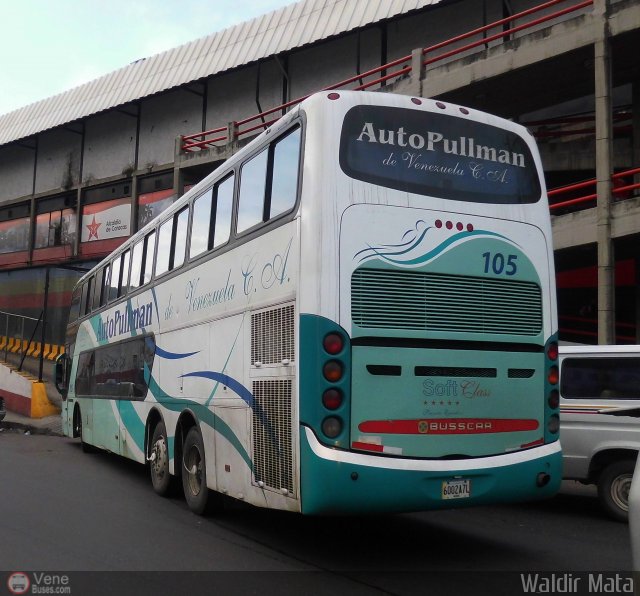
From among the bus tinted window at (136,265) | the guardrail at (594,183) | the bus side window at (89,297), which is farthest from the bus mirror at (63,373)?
the guardrail at (594,183)

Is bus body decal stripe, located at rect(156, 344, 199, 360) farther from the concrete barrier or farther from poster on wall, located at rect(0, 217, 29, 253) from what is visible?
poster on wall, located at rect(0, 217, 29, 253)

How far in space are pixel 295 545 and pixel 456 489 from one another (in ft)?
6.27

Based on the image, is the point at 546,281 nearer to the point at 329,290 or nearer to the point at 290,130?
the point at 329,290

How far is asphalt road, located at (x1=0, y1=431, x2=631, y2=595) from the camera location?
6.33 m

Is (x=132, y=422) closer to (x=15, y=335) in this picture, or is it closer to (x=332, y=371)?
(x=332, y=371)

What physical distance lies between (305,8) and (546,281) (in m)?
19.4

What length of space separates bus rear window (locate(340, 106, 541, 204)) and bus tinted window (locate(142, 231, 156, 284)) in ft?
17.9

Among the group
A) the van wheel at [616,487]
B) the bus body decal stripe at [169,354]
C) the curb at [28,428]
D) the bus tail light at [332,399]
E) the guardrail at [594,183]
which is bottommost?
the curb at [28,428]

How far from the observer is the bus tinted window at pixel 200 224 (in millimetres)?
9219

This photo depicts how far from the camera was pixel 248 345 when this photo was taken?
7578 mm

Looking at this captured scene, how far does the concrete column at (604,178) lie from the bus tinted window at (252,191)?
9.35m

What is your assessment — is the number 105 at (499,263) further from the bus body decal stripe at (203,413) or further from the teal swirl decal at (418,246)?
the bus body decal stripe at (203,413)

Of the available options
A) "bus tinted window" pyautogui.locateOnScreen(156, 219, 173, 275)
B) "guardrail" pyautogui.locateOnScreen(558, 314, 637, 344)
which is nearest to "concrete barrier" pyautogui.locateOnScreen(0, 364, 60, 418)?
"bus tinted window" pyautogui.locateOnScreen(156, 219, 173, 275)

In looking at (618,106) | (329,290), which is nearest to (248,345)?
(329,290)
